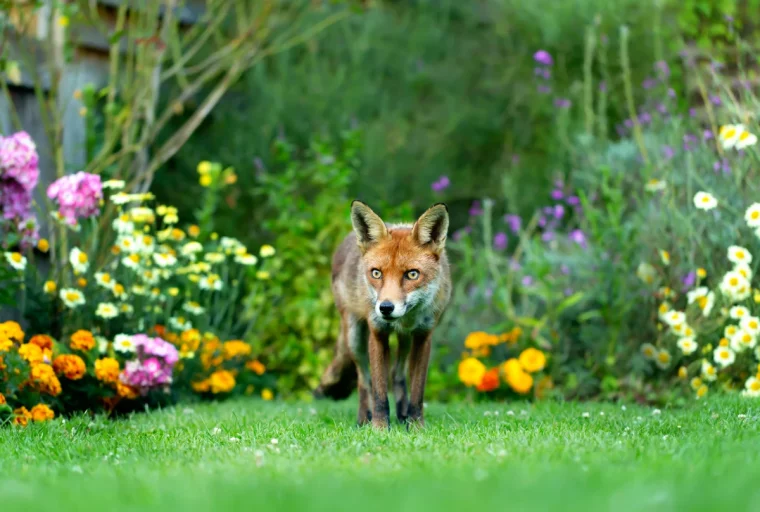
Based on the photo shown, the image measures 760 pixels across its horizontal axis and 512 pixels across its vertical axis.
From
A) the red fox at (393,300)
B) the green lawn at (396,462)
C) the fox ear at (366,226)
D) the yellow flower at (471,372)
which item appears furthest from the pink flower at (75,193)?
the yellow flower at (471,372)

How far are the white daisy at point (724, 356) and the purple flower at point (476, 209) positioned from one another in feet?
11.7

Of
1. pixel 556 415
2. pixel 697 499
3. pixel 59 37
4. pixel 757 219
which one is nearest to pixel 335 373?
pixel 556 415

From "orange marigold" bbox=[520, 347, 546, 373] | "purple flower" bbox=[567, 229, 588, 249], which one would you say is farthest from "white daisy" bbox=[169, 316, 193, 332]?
"purple flower" bbox=[567, 229, 588, 249]

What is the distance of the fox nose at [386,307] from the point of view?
4.80 metres

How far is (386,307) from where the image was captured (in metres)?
4.80

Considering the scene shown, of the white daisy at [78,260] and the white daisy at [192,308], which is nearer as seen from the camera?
the white daisy at [78,260]

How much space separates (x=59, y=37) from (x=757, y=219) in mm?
5869

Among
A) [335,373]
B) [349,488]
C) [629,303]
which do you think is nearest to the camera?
[349,488]

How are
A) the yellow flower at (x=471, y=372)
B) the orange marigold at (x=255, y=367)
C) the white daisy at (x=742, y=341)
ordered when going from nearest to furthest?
the white daisy at (x=742, y=341) < the yellow flower at (x=471, y=372) < the orange marigold at (x=255, y=367)

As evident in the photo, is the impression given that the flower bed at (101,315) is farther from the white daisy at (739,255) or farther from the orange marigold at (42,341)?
the white daisy at (739,255)

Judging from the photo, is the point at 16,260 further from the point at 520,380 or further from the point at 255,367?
the point at 520,380

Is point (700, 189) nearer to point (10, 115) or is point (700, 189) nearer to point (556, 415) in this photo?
point (556, 415)

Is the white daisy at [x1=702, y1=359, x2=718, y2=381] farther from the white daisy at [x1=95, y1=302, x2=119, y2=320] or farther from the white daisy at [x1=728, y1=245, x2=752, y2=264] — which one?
the white daisy at [x1=95, y1=302, x2=119, y2=320]

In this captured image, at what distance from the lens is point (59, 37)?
26.9ft
